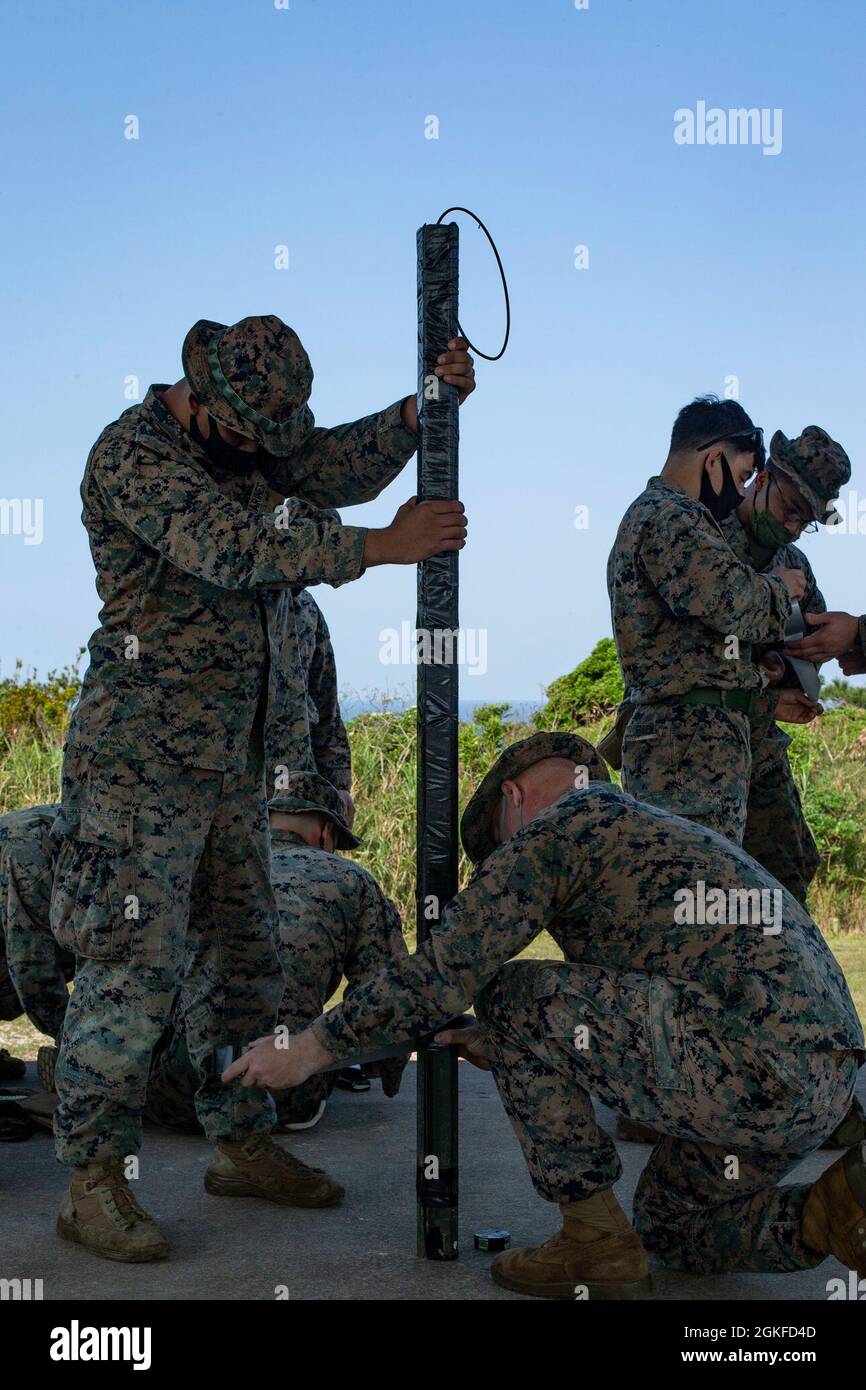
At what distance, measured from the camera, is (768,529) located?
4.99 metres

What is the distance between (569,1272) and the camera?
3.21 meters

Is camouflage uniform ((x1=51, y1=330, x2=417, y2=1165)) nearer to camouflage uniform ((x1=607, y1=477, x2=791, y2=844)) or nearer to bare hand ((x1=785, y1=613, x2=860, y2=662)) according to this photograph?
camouflage uniform ((x1=607, y1=477, x2=791, y2=844))

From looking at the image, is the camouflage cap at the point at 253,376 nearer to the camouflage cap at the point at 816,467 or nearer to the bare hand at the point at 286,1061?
the bare hand at the point at 286,1061

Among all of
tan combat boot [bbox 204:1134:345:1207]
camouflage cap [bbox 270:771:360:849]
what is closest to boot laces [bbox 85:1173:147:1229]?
tan combat boot [bbox 204:1134:345:1207]

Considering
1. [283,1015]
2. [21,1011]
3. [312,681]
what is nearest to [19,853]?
[21,1011]

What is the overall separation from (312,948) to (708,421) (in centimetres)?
201

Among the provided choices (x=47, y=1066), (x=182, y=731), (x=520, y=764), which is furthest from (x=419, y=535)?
(x=47, y=1066)

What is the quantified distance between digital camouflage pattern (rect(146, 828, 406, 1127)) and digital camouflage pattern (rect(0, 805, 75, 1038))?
42 cm

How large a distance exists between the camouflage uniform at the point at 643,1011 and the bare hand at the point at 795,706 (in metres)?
1.92

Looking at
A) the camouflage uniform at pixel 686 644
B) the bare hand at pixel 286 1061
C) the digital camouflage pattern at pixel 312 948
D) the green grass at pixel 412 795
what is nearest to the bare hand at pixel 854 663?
the camouflage uniform at pixel 686 644

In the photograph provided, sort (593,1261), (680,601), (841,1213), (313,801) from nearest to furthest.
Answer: (841,1213)
(593,1261)
(680,601)
(313,801)

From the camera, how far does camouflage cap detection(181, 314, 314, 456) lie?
12.1 feet

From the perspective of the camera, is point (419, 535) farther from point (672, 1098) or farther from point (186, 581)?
point (672, 1098)
